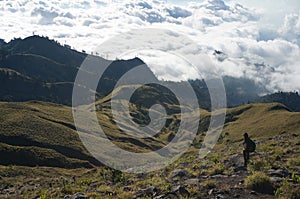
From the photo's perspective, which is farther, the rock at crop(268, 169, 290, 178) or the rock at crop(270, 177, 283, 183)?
the rock at crop(268, 169, 290, 178)

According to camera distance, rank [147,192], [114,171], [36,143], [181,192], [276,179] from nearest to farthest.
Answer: [181,192] < [276,179] < [147,192] < [114,171] < [36,143]

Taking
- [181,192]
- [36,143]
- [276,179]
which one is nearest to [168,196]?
[181,192]

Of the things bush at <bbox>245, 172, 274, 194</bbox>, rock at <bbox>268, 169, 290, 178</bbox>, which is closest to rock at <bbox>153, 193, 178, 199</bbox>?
bush at <bbox>245, 172, 274, 194</bbox>

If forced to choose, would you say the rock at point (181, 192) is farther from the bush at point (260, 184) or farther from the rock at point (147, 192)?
the bush at point (260, 184)

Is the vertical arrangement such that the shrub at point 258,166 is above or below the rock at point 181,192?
below

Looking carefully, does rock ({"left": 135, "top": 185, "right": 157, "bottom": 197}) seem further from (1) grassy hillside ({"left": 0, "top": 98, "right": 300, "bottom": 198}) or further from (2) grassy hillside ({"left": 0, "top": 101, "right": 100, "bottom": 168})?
(2) grassy hillside ({"left": 0, "top": 101, "right": 100, "bottom": 168})

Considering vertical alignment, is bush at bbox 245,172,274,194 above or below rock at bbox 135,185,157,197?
above

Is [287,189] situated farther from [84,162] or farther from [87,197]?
[84,162]

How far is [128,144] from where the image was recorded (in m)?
157

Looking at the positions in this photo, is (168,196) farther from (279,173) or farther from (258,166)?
(258,166)

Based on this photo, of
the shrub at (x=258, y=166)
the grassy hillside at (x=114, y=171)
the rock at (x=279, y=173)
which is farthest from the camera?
the shrub at (x=258, y=166)

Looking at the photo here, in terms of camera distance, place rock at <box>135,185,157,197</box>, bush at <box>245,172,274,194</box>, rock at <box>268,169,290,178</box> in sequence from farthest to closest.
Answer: rock at <box>268,169,290,178</box> < rock at <box>135,185,157,197</box> < bush at <box>245,172,274,194</box>

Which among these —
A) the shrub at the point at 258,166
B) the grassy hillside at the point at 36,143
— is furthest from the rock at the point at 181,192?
the grassy hillside at the point at 36,143

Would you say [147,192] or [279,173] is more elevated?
[279,173]
